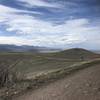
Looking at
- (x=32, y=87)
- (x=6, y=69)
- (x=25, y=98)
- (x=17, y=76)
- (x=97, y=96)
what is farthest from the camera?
(x=17, y=76)

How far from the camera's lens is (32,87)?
47.9 feet

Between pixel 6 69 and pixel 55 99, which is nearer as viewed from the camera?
pixel 55 99

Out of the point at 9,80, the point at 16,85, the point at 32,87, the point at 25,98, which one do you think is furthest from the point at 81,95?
the point at 9,80

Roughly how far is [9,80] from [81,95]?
6012mm

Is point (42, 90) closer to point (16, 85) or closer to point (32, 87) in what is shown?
point (32, 87)

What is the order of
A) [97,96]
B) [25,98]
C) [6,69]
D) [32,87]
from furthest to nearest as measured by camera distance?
[6,69] → [32,87] → [25,98] → [97,96]

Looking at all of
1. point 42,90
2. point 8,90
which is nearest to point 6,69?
point 8,90

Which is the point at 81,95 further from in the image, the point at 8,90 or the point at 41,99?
the point at 8,90

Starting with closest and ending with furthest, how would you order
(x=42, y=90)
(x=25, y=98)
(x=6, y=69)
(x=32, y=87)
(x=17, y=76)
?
(x=25, y=98), (x=42, y=90), (x=32, y=87), (x=6, y=69), (x=17, y=76)

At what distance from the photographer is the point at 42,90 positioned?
1351cm

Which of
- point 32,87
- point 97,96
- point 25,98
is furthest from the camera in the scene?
point 32,87

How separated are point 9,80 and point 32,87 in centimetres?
239

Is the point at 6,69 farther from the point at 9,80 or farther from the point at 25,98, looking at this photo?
the point at 25,98

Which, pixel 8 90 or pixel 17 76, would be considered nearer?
pixel 8 90
